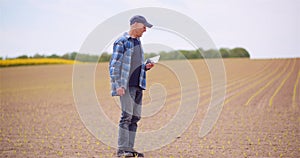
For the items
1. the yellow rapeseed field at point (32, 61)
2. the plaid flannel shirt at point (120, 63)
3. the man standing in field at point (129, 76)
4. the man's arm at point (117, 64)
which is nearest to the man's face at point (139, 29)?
the man standing in field at point (129, 76)

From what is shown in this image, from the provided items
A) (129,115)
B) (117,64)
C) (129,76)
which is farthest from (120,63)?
(129,115)

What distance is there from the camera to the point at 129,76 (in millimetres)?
5008

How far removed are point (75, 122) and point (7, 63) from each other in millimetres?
33732

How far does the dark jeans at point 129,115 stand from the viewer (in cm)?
497

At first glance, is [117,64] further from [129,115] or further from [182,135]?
[182,135]

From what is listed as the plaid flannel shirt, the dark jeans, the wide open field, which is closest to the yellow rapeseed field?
the wide open field

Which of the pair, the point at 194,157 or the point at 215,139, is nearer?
the point at 194,157

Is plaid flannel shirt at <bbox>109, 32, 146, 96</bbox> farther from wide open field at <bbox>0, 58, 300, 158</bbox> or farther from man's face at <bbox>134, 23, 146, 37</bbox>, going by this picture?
wide open field at <bbox>0, 58, 300, 158</bbox>

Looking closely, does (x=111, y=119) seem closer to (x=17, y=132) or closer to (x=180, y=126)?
(x=180, y=126)

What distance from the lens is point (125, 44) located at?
4.89 meters

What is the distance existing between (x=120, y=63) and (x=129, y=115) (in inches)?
28.8

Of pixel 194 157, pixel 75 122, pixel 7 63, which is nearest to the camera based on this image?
pixel 194 157

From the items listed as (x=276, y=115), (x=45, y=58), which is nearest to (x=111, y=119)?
(x=276, y=115)

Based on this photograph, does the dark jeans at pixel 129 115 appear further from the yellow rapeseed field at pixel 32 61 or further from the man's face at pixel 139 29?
the yellow rapeseed field at pixel 32 61
